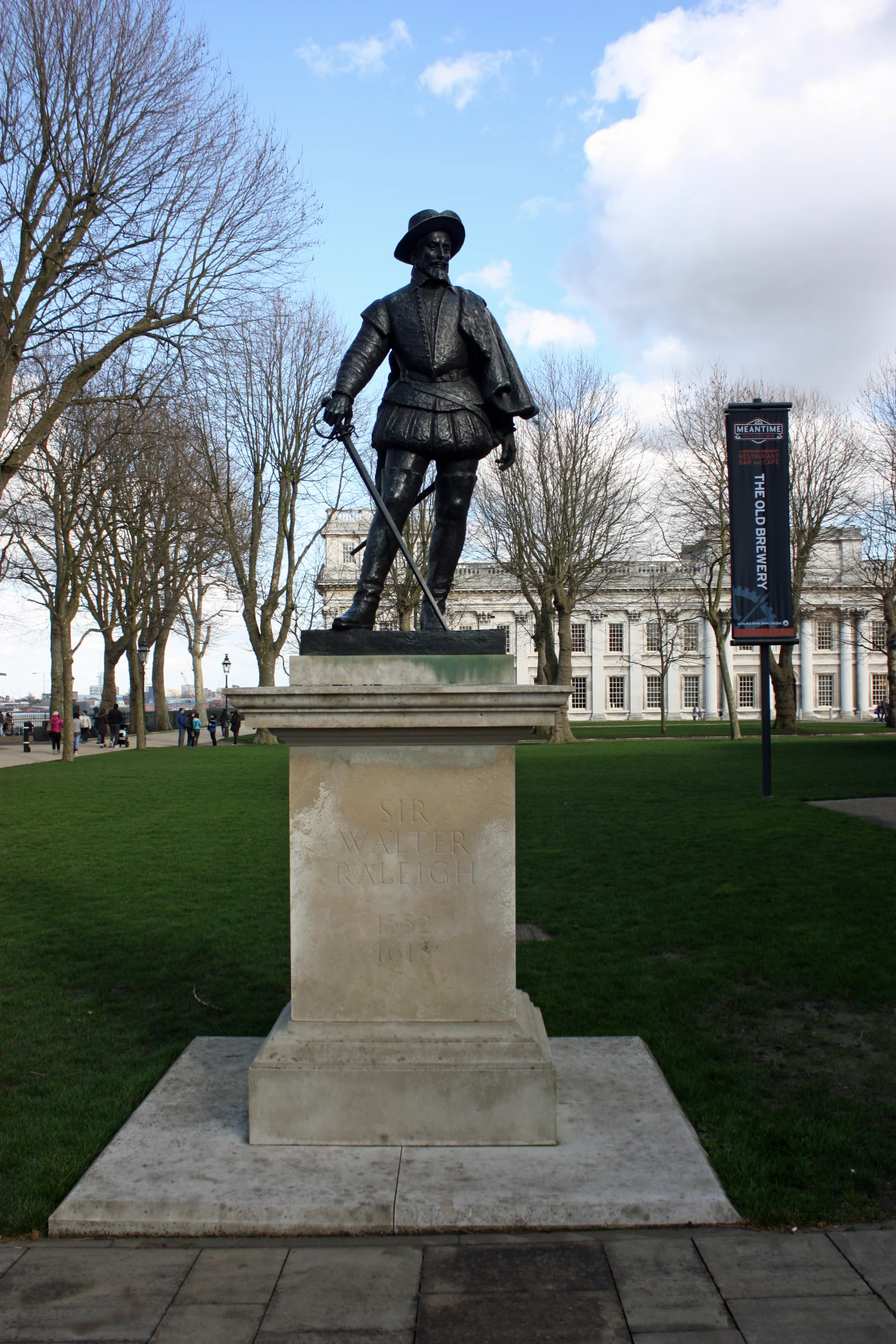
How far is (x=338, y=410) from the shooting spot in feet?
13.8

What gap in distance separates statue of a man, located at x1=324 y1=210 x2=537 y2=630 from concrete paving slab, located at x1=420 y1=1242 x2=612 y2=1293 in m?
2.39

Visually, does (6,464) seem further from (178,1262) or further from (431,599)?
(178,1262)

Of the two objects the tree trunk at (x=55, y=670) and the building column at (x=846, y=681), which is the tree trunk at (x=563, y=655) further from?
the building column at (x=846, y=681)

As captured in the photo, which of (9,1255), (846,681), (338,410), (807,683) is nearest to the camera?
(9,1255)

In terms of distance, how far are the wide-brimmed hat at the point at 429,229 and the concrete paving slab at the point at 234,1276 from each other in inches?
159

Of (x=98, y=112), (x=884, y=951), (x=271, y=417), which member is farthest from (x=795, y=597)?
(x=884, y=951)

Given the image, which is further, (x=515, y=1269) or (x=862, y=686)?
(x=862, y=686)

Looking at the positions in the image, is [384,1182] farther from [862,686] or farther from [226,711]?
[862,686]

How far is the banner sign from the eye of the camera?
14438 millimetres

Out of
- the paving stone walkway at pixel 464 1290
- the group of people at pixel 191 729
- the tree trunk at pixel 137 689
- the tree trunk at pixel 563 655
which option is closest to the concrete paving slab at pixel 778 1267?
the paving stone walkway at pixel 464 1290

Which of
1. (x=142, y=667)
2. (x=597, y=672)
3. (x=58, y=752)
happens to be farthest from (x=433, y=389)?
(x=597, y=672)

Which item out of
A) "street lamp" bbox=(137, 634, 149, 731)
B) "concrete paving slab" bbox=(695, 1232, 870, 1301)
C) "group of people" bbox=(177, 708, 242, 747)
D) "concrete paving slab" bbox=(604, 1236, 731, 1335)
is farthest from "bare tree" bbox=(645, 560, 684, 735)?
"concrete paving slab" bbox=(604, 1236, 731, 1335)

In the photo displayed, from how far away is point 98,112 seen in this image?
1580cm

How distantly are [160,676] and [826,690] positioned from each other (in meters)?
55.7
